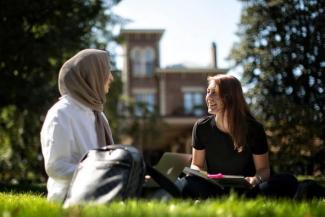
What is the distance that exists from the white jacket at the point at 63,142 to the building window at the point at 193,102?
36258 mm

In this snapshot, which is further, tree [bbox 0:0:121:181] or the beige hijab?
tree [bbox 0:0:121:181]

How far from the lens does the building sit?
139 ft

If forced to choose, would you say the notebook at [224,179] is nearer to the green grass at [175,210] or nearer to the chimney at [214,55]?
the green grass at [175,210]

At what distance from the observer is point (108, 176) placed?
3.64m

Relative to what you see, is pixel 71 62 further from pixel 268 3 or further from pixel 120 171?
pixel 268 3

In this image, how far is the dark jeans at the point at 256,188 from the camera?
4945 millimetres

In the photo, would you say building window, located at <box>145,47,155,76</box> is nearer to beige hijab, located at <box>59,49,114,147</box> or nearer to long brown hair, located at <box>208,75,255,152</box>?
long brown hair, located at <box>208,75,255,152</box>

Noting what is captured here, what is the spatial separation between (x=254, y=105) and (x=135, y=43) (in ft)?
91.6

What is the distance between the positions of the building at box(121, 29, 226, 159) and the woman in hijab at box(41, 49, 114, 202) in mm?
37106

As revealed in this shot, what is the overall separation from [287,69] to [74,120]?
12.9 metres

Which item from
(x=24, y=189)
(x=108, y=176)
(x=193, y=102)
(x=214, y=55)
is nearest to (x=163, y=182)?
(x=108, y=176)

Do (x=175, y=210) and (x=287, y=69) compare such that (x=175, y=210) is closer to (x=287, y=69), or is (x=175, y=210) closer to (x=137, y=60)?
(x=287, y=69)

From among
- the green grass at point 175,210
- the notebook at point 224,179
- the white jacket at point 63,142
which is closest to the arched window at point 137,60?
the notebook at point 224,179

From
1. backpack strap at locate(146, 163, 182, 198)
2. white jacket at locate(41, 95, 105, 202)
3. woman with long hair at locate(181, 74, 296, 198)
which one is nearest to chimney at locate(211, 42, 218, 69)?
woman with long hair at locate(181, 74, 296, 198)
